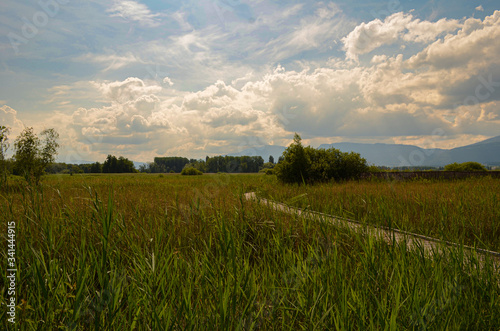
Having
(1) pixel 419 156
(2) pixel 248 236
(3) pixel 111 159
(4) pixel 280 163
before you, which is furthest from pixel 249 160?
(2) pixel 248 236

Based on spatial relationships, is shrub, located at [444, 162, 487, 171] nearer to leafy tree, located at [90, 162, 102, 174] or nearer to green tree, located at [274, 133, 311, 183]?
green tree, located at [274, 133, 311, 183]

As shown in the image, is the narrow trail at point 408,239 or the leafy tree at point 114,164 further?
the leafy tree at point 114,164

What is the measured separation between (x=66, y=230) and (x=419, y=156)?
13.1 metres

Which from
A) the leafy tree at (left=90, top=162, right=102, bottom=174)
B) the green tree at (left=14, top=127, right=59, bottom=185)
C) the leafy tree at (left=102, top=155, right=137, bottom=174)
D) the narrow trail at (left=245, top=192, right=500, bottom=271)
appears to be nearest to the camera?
the narrow trail at (left=245, top=192, right=500, bottom=271)

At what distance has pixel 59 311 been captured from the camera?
213 cm

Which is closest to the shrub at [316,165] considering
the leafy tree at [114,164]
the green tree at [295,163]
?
the green tree at [295,163]

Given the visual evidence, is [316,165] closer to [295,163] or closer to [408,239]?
[295,163]

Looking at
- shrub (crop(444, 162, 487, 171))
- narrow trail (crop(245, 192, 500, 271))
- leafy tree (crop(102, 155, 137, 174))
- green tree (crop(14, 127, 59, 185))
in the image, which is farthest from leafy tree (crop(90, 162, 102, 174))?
narrow trail (crop(245, 192, 500, 271))

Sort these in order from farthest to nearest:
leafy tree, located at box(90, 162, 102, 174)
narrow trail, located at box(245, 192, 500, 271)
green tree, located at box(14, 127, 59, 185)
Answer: leafy tree, located at box(90, 162, 102, 174)
green tree, located at box(14, 127, 59, 185)
narrow trail, located at box(245, 192, 500, 271)

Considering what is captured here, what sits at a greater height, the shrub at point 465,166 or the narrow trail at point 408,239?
the shrub at point 465,166

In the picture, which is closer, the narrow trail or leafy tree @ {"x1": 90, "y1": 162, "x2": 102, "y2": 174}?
the narrow trail

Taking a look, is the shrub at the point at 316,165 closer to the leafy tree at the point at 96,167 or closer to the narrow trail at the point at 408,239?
the narrow trail at the point at 408,239

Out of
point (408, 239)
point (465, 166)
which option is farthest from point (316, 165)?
point (465, 166)

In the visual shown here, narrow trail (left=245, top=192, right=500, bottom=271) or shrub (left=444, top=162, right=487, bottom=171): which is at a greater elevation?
shrub (left=444, top=162, right=487, bottom=171)
